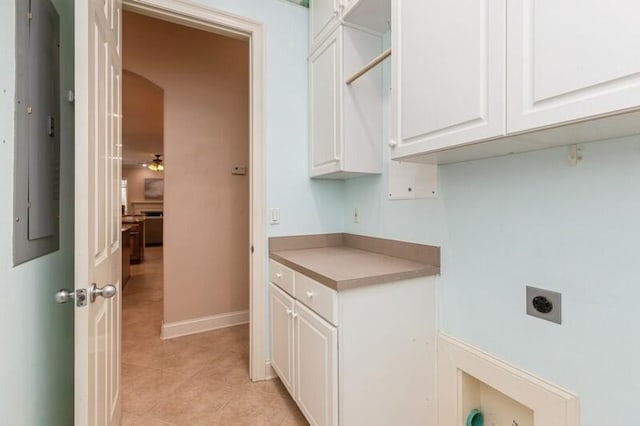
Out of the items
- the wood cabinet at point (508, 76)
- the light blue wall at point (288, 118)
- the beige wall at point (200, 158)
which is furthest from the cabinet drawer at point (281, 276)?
the beige wall at point (200, 158)

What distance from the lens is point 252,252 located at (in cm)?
209

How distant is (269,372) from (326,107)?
1.83 m

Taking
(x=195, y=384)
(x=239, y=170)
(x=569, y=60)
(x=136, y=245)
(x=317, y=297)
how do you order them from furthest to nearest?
(x=136, y=245) → (x=239, y=170) → (x=195, y=384) → (x=317, y=297) → (x=569, y=60)

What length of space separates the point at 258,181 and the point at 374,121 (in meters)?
0.86

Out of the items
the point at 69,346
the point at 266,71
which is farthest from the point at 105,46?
the point at 69,346

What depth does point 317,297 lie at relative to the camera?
1.41m

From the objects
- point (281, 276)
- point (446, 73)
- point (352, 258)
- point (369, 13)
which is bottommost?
point (281, 276)

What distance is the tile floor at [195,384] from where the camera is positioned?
1729 millimetres

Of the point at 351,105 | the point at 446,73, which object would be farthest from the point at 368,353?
the point at 351,105

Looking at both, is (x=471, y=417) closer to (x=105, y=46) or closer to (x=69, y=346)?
(x=69, y=346)

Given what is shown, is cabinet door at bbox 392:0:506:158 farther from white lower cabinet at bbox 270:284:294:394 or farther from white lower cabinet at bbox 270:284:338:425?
white lower cabinet at bbox 270:284:294:394

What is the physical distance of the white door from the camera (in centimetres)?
93

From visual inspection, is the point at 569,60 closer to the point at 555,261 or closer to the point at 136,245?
the point at 555,261

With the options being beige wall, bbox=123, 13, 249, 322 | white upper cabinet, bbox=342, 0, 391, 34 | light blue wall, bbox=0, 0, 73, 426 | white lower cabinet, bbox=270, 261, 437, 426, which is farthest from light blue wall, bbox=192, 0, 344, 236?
light blue wall, bbox=0, 0, 73, 426
